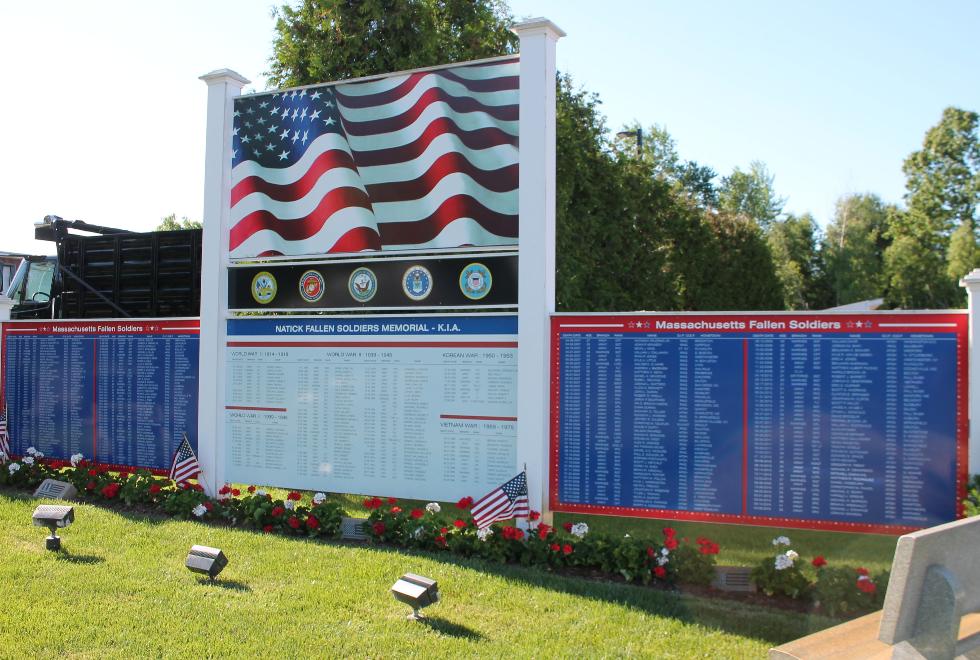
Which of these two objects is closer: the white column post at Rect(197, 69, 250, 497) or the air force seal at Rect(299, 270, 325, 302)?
the air force seal at Rect(299, 270, 325, 302)

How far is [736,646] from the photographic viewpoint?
16.2 ft

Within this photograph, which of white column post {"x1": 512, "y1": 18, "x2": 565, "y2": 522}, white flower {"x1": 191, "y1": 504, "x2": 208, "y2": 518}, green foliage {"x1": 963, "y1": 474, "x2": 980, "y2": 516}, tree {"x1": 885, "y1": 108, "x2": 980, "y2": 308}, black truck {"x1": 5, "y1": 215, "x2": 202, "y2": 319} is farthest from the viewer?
tree {"x1": 885, "y1": 108, "x2": 980, "y2": 308}

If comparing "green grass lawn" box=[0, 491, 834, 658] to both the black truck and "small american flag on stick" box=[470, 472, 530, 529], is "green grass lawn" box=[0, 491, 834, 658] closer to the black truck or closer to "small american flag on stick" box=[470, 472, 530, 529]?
"small american flag on stick" box=[470, 472, 530, 529]

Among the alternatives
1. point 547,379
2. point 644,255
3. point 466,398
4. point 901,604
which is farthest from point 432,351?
point 644,255

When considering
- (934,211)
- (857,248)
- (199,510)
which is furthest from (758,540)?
(857,248)

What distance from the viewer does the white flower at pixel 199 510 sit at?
7.94 meters

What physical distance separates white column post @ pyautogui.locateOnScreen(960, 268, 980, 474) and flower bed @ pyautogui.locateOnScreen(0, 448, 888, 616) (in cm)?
112

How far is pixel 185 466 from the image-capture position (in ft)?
27.3

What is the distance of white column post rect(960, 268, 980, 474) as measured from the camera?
228 inches

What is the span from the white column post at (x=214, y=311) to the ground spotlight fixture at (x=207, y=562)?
91.8 inches

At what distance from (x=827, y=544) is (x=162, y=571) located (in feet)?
19.3

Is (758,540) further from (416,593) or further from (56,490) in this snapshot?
(56,490)

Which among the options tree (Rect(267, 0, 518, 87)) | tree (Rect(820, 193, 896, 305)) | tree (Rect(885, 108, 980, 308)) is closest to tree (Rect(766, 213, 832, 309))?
tree (Rect(820, 193, 896, 305))

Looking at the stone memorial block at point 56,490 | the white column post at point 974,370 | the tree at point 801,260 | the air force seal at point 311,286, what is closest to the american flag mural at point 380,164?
the air force seal at point 311,286
